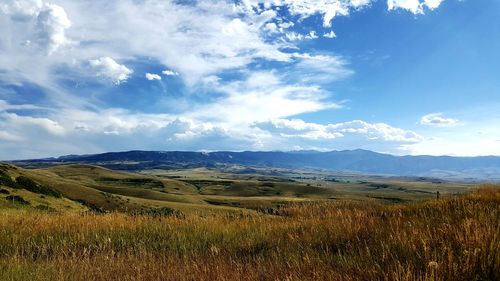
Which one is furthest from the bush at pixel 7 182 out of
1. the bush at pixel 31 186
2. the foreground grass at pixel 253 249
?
the foreground grass at pixel 253 249

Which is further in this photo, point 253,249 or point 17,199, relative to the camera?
point 17,199

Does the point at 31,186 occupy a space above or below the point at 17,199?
above

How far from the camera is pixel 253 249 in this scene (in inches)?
360

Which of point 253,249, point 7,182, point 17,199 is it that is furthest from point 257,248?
point 7,182

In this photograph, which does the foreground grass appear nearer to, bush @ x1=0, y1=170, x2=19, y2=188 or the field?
the field

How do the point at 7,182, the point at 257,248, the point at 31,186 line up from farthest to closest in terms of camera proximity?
the point at 31,186, the point at 7,182, the point at 257,248

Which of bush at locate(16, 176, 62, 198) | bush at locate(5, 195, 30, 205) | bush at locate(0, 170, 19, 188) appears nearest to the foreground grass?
bush at locate(5, 195, 30, 205)

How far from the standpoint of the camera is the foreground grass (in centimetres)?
594

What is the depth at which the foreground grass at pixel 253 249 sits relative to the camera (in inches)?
234

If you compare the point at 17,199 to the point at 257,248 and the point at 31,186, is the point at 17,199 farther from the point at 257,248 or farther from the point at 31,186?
the point at 257,248

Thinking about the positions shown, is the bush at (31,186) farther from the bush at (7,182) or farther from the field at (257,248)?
the field at (257,248)

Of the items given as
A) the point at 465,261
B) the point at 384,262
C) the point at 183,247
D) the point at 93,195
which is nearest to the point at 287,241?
the point at 183,247

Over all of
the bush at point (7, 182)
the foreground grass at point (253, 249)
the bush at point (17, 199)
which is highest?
the foreground grass at point (253, 249)

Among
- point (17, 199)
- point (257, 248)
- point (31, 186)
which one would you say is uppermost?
point (257, 248)
